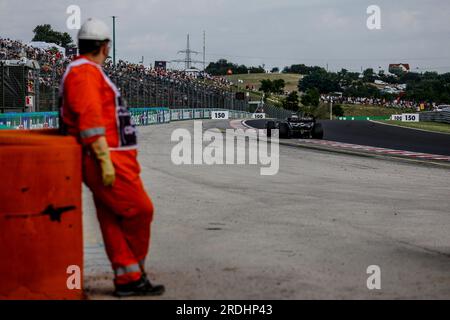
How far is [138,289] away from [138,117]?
114ft

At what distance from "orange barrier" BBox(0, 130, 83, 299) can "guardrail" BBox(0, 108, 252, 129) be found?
13.3 metres

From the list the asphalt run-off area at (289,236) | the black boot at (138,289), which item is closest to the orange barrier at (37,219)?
the black boot at (138,289)

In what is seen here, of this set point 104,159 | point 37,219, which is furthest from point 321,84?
point 37,219

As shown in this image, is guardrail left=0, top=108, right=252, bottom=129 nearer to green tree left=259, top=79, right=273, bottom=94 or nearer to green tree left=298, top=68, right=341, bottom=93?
green tree left=259, top=79, right=273, bottom=94

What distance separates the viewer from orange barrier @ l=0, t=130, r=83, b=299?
423 centimetres

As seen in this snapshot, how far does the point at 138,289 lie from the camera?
4691mm

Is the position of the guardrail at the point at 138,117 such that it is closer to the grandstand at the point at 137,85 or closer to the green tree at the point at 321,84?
the grandstand at the point at 137,85

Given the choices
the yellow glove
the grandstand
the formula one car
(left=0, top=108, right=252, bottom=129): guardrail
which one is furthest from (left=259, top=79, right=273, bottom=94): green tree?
the yellow glove

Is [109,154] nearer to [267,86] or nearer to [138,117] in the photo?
[138,117]

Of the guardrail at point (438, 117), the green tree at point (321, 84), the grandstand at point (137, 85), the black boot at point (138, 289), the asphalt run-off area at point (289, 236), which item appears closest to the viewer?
the black boot at point (138, 289)

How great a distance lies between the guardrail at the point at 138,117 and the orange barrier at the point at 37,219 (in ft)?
43.8

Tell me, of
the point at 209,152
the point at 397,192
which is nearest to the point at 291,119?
the point at 209,152

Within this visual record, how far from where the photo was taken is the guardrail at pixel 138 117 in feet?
59.6
